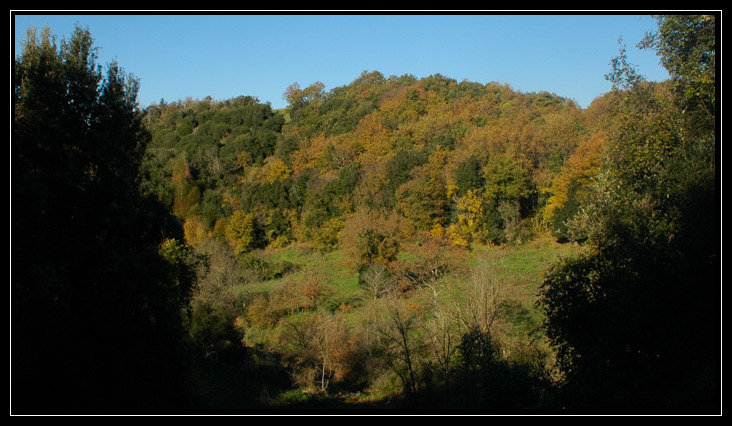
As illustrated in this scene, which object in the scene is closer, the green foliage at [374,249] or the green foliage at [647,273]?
the green foliage at [647,273]

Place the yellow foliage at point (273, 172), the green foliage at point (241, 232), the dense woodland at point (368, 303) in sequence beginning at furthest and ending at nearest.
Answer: the yellow foliage at point (273, 172), the green foliage at point (241, 232), the dense woodland at point (368, 303)

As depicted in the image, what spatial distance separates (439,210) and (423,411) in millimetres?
26451

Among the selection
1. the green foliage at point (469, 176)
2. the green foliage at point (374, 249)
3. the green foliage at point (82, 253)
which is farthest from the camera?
the green foliage at point (469, 176)

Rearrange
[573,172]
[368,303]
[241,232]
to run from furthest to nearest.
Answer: [241,232], [573,172], [368,303]

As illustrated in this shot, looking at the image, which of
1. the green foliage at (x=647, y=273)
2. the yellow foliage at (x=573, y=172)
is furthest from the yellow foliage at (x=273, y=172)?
the green foliage at (x=647, y=273)

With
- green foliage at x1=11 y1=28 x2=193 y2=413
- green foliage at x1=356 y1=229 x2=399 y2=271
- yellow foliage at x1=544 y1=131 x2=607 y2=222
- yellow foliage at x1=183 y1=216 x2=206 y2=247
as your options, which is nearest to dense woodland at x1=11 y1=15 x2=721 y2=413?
green foliage at x1=11 y1=28 x2=193 y2=413

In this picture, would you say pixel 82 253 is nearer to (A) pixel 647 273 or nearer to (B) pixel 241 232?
(A) pixel 647 273

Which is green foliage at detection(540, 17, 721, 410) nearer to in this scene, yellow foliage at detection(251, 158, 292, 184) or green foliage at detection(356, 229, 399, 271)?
green foliage at detection(356, 229, 399, 271)

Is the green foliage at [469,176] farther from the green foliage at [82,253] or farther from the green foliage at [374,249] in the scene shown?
the green foliage at [82,253]

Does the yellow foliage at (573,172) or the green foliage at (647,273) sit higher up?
the yellow foliage at (573,172)

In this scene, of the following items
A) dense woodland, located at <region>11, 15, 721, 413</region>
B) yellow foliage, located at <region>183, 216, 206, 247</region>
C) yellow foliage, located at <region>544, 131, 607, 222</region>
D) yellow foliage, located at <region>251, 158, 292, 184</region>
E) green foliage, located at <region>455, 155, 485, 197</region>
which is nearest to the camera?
dense woodland, located at <region>11, 15, 721, 413</region>

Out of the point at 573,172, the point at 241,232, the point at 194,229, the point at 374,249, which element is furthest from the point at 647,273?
the point at 194,229

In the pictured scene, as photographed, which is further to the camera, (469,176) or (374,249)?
(469,176)

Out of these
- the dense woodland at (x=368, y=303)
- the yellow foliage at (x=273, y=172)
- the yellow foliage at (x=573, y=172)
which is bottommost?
the dense woodland at (x=368, y=303)
